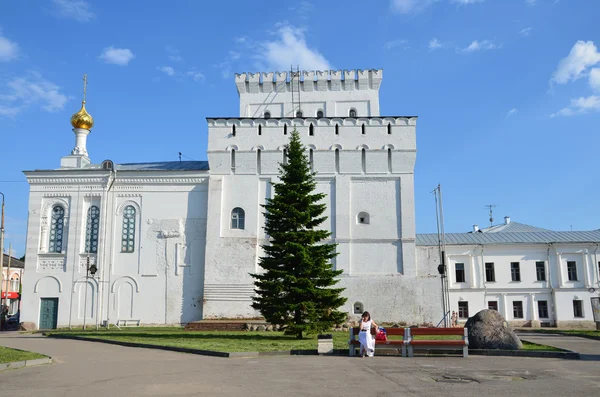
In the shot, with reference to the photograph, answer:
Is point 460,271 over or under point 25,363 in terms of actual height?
over

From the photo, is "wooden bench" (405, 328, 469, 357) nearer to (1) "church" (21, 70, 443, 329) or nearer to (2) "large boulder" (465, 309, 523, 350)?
(2) "large boulder" (465, 309, 523, 350)

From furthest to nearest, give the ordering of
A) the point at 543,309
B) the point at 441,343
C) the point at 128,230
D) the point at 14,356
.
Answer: the point at 543,309 → the point at 128,230 → the point at 441,343 → the point at 14,356

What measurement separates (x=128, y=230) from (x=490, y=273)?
74.4 ft

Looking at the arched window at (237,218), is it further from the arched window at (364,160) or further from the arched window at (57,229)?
the arched window at (57,229)

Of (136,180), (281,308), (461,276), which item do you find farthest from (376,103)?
(281,308)

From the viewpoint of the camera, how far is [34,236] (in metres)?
29.6

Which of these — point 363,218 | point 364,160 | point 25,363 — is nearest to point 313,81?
point 364,160

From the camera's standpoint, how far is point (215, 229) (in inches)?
1134

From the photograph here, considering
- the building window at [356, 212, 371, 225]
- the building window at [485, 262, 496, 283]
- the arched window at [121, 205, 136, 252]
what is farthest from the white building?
the arched window at [121, 205, 136, 252]

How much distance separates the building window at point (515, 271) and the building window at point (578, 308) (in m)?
3.62

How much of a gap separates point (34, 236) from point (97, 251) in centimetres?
379

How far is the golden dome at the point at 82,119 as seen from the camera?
32.6 metres

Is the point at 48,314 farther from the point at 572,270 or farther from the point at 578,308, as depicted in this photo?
the point at 572,270

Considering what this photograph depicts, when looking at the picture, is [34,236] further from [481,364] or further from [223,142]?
[481,364]
